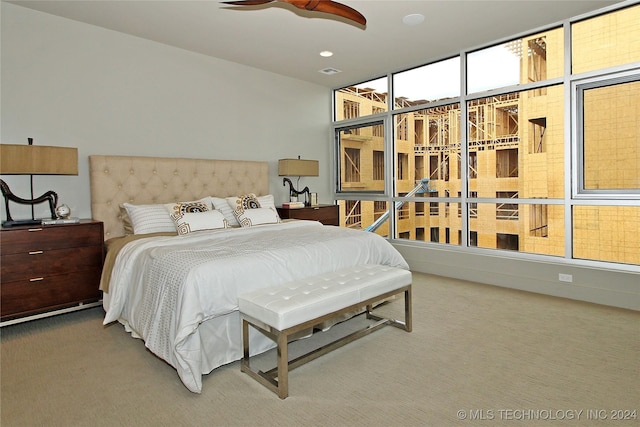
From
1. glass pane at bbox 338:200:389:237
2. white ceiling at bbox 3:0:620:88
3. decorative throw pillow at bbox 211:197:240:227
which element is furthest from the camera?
glass pane at bbox 338:200:389:237

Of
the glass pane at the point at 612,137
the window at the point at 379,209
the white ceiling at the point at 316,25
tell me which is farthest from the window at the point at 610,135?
the window at the point at 379,209

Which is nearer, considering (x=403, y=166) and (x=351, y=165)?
(x=403, y=166)

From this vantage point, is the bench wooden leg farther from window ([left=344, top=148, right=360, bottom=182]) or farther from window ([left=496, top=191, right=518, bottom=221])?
window ([left=344, top=148, right=360, bottom=182])

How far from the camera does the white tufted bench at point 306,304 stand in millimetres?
2127

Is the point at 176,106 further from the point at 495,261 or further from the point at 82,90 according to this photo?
the point at 495,261

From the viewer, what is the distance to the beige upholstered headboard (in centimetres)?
384

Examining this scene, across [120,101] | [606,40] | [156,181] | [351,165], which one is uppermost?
[606,40]

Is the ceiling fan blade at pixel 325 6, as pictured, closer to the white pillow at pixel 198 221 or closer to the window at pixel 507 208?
the white pillow at pixel 198 221

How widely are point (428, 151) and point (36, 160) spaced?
14.7 feet

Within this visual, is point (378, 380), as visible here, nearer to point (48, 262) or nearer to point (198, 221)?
point (198, 221)

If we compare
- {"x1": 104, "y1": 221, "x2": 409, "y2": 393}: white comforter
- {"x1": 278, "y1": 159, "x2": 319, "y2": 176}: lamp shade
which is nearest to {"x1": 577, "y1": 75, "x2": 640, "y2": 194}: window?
{"x1": 104, "y1": 221, "x2": 409, "y2": 393}: white comforter

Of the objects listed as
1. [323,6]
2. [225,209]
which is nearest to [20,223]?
[225,209]

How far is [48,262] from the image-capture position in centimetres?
318

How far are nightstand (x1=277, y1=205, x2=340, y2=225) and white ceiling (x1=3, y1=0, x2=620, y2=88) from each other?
6.64 feet
